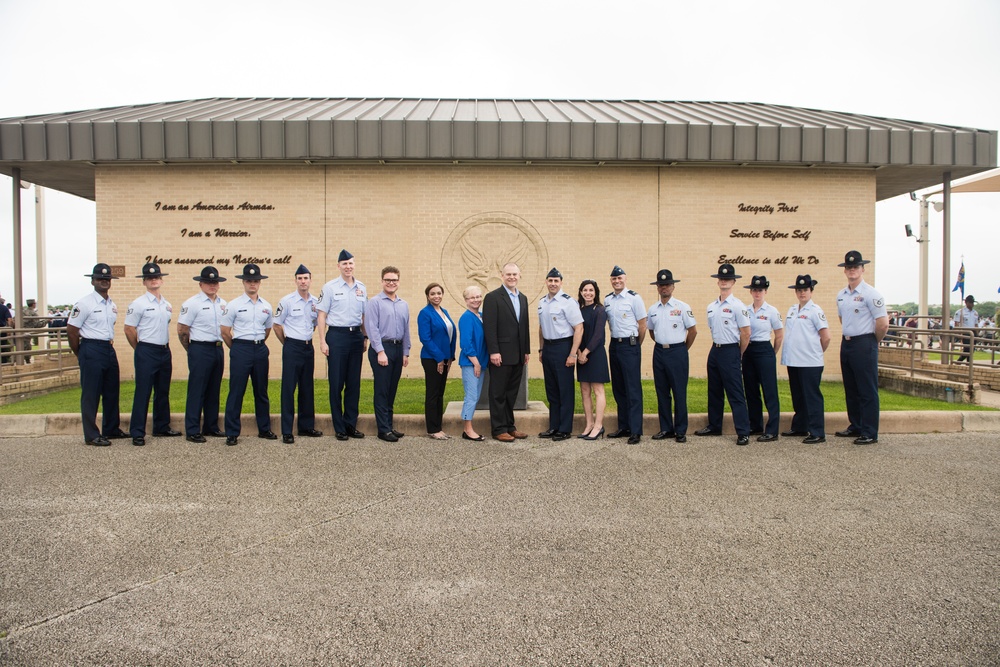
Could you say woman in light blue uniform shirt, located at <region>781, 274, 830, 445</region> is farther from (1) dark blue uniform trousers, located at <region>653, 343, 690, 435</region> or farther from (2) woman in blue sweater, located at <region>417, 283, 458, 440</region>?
(2) woman in blue sweater, located at <region>417, 283, 458, 440</region>

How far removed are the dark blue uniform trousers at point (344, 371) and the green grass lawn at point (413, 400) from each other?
1.01 metres

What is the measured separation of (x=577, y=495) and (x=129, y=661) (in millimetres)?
3320

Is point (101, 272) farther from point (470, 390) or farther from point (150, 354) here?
point (470, 390)

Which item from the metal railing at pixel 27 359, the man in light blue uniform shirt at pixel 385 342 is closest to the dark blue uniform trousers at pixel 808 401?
the man in light blue uniform shirt at pixel 385 342

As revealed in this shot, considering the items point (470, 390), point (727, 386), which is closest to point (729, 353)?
point (727, 386)

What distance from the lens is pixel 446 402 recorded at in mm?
9727

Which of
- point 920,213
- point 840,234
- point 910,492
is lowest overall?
point 910,492

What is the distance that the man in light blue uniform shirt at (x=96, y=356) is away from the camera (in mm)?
7500

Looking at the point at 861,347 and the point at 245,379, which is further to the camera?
the point at 861,347

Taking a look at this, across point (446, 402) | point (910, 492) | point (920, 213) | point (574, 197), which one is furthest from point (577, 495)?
point (920, 213)

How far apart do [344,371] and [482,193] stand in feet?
20.0

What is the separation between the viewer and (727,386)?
7738 millimetres

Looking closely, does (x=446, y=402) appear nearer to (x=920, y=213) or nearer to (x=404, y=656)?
(x=404, y=656)

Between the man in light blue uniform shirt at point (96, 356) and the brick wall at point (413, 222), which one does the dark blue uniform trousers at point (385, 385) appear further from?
the brick wall at point (413, 222)
